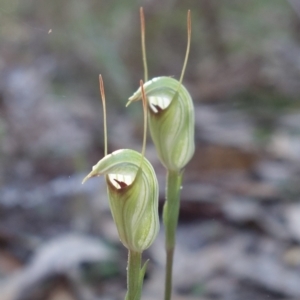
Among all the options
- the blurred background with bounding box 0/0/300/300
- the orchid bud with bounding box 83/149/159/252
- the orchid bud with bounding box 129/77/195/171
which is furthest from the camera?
the blurred background with bounding box 0/0/300/300

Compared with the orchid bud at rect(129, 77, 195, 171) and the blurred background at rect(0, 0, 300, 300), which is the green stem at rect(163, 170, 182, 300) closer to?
the orchid bud at rect(129, 77, 195, 171)

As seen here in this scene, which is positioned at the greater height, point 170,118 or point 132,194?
point 170,118

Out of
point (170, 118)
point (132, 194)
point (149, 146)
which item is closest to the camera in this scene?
point (132, 194)

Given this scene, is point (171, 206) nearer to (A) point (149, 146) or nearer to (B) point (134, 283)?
(B) point (134, 283)

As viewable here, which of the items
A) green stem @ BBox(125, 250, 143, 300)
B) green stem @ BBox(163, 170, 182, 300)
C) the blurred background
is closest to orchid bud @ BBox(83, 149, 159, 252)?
green stem @ BBox(125, 250, 143, 300)

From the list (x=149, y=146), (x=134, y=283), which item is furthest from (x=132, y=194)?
(x=149, y=146)

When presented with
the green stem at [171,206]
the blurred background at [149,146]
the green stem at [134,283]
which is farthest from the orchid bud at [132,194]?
the blurred background at [149,146]

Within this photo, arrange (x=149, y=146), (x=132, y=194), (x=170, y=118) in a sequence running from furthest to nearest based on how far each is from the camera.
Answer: (x=149, y=146)
(x=170, y=118)
(x=132, y=194)
